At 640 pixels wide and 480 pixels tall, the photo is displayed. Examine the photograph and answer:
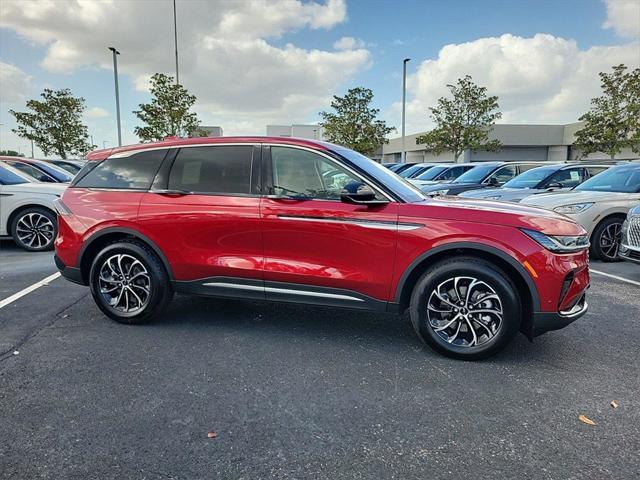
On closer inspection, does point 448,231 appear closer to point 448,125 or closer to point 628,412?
point 628,412

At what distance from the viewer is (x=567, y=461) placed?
2.36 meters

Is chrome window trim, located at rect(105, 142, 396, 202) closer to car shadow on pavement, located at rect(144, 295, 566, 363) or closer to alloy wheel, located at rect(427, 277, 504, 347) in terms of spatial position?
alloy wheel, located at rect(427, 277, 504, 347)

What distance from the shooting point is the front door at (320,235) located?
Result: 3645mm

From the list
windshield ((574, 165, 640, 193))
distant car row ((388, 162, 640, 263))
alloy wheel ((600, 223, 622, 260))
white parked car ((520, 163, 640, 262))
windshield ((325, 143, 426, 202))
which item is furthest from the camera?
windshield ((574, 165, 640, 193))

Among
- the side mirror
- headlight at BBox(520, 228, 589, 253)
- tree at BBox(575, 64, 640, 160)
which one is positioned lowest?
headlight at BBox(520, 228, 589, 253)

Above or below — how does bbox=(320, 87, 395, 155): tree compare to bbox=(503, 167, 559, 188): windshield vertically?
above

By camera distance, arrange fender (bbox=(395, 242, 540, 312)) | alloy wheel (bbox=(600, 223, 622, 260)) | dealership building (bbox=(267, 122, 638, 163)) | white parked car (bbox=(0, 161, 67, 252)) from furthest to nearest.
→ 1. dealership building (bbox=(267, 122, 638, 163))
2. white parked car (bbox=(0, 161, 67, 252))
3. alloy wheel (bbox=(600, 223, 622, 260))
4. fender (bbox=(395, 242, 540, 312))

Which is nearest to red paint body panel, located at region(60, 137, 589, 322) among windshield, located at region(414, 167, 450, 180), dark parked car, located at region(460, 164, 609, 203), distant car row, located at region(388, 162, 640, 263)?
distant car row, located at region(388, 162, 640, 263)

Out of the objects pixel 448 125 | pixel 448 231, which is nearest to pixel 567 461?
pixel 448 231

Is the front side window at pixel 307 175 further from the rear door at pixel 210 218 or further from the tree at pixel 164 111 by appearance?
the tree at pixel 164 111

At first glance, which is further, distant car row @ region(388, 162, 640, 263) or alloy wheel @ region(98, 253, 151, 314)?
distant car row @ region(388, 162, 640, 263)

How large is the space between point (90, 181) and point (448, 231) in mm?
3565

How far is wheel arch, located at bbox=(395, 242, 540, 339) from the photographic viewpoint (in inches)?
134

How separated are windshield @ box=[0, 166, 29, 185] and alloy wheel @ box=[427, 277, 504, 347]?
27.4 ft
